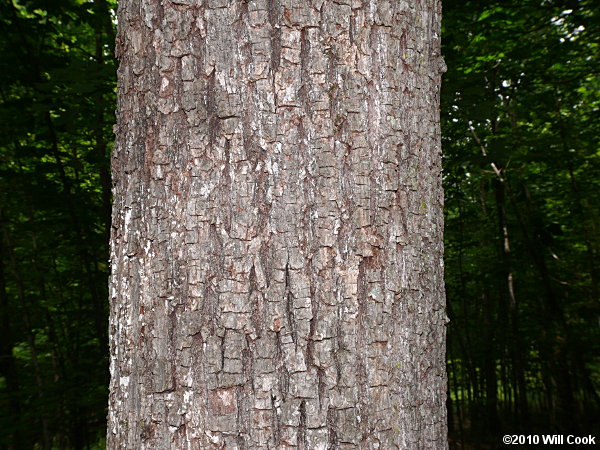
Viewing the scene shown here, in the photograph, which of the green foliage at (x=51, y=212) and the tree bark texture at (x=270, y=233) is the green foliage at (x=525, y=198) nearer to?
the tree bark texture at (x=270, y=233)

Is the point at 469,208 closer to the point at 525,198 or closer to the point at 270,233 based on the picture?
the point at 525,198

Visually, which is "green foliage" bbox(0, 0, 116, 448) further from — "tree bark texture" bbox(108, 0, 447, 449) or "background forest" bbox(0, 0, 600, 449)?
"tree bark texture" bbox(108, 0, 447, 449)

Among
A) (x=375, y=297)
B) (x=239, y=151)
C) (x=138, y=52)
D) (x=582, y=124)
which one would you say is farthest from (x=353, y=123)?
(x=582, y=124)

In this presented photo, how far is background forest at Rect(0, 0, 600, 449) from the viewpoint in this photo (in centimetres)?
395

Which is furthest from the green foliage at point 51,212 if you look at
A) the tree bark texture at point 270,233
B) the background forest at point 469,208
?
the tree bark texture at point 270,233

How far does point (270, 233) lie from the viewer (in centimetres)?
86

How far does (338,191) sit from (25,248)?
5539 millimetres

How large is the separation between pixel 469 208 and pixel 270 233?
21.8 ft

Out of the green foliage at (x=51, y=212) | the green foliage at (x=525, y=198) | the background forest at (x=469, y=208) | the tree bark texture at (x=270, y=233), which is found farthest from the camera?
the green foliage at (x=525, y=198)

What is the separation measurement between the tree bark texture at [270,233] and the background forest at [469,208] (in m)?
2.50

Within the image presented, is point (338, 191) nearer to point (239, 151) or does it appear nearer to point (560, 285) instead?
point (239, 151)

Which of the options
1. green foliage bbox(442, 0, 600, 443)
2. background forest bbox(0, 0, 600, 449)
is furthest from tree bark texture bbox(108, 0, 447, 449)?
green foliage bbox(442, 0, 600, 443)

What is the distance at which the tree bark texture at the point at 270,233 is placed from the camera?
0.86 metres

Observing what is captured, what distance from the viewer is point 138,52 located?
96cm
